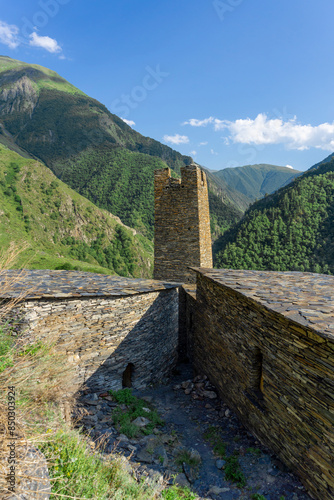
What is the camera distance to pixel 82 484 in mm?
3146

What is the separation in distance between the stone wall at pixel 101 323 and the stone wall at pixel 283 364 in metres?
1.96

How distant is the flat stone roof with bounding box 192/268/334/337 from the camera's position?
387cm

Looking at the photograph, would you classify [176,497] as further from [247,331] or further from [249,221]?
[249,221]

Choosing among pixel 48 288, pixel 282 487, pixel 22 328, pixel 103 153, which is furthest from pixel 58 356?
pixel 103 153

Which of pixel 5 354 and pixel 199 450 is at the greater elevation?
pixel 5 354

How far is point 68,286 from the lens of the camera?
7.03m

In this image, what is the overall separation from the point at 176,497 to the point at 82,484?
1.61 meters

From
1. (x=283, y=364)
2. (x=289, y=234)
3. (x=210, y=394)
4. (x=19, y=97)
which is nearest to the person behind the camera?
(x=283, y=364)

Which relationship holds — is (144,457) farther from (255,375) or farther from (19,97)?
(19,97)

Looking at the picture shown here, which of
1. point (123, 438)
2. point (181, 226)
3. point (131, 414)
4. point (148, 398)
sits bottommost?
point (148, 398)

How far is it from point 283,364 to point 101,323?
173 inches

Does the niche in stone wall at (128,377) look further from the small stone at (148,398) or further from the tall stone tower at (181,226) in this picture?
the tall stone tower at (181,226)

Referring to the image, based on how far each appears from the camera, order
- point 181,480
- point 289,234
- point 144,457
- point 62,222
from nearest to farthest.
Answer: point 181,480 < point 144,457 < point 289,234 < point 62,222

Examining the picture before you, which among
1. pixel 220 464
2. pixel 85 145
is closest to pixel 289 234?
pixel 220 464
